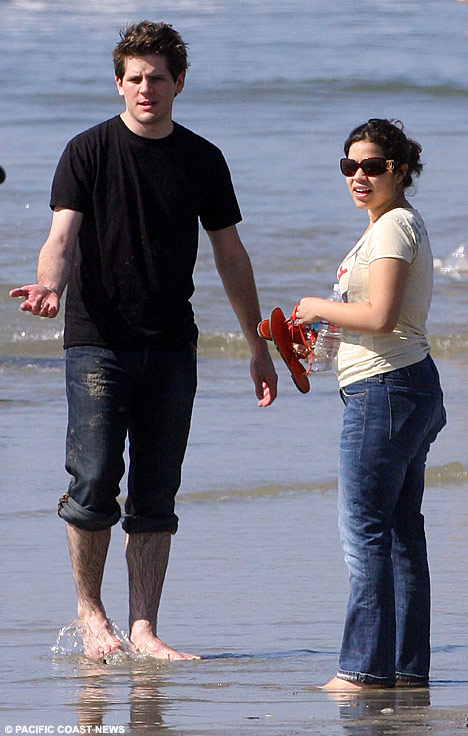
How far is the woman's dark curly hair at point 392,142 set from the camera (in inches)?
140

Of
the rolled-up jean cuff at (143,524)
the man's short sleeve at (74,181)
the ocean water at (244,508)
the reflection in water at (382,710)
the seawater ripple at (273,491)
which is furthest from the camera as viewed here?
the seawater ripple at (273,491)

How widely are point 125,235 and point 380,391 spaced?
37.6 inches

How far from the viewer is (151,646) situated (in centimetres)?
397

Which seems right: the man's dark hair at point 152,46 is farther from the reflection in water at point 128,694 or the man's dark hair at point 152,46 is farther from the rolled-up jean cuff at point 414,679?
the rolled-up jean cuff at point 414,679

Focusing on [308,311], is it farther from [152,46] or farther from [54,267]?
[152,46]

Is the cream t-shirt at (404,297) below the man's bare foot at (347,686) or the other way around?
the other way around

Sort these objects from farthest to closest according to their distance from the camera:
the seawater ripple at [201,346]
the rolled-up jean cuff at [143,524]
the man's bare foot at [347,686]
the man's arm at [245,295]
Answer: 1. the seawater ripple at [201,346]
2. the man's arm at [245,295]
3. the rolled-up jean cuff at [143,524]
4. the man's bare foot at [347,686]

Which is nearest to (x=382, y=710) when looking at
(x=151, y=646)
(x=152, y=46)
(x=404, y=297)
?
(x=151, y=646)

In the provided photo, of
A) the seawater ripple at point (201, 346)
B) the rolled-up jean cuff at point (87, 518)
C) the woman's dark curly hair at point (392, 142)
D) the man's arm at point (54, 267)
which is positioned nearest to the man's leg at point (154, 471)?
the rolled-up jean cuff at point (87, 518)

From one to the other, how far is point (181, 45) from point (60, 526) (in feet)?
7.09

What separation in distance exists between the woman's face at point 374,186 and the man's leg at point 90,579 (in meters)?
1.28

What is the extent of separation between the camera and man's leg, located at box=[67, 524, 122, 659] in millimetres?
4023

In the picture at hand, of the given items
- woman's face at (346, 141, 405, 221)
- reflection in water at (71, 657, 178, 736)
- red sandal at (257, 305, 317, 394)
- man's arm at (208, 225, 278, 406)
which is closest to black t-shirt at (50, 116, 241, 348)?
man's arm at (208, 225, 278, 406)

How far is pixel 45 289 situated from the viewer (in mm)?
3715
